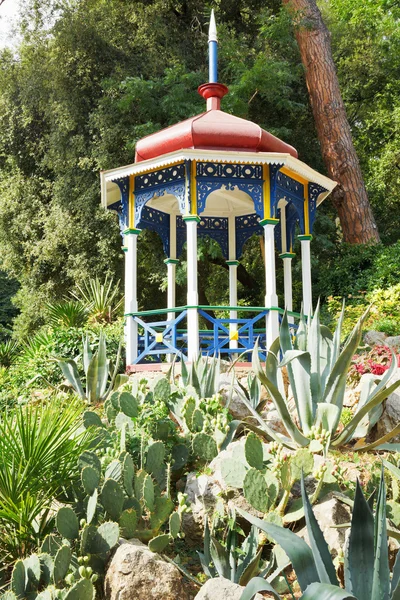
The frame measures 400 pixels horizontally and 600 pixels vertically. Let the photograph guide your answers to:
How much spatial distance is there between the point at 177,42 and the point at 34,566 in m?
18.1

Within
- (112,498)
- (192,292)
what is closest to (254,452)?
(112,498)

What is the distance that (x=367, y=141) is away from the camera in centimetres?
2134

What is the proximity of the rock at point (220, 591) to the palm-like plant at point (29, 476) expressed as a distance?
1.33 meters

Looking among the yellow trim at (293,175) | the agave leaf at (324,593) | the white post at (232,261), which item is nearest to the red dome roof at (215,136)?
the yellow trim at (293,175)

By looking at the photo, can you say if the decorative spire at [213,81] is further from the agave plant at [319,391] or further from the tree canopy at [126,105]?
the agave plant at [319,391]

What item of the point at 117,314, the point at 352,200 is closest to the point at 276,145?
the point at 117,314

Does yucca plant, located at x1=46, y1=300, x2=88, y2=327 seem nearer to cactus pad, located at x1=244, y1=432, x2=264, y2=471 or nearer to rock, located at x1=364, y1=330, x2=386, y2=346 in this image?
rock, located at x1=364, y1=330, x2=386, y2=346

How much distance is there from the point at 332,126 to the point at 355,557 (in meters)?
15.4

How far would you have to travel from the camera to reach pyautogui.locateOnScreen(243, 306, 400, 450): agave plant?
509cm

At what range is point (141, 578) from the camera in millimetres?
3678

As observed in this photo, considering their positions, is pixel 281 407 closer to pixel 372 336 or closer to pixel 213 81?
pixel 372 336

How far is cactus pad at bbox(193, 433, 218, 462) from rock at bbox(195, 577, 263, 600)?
1.88 meters

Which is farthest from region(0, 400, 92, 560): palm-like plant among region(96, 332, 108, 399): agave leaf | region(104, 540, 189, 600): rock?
region(96, 332, 108, 399): agave leaf

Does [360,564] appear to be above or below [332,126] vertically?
below
